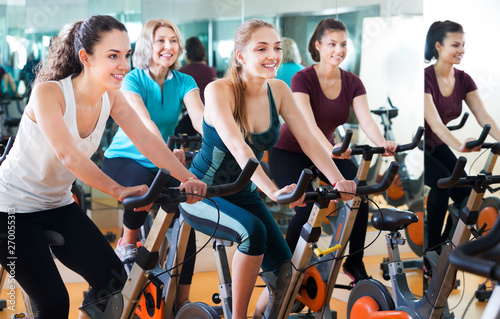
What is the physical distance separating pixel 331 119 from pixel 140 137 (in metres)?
1.52

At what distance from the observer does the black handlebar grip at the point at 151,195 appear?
198cm

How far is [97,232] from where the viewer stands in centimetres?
236

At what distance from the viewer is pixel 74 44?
7.80ft

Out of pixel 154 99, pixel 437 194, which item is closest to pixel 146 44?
pixel 154 99

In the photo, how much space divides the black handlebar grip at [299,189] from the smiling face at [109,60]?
0.74 metres

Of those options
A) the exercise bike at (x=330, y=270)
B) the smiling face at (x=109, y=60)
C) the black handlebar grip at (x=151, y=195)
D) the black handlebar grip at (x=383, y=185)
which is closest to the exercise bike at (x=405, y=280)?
the exercise bike at (x=330, y=270)

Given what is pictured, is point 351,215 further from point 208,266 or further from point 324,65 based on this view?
point 208,266

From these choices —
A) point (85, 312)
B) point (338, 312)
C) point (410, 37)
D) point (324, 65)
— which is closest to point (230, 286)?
point (85, 312)

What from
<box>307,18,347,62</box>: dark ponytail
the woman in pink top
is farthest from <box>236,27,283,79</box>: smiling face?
<box>307,18,347,62</box>: dark ponytail

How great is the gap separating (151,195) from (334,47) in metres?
2.12

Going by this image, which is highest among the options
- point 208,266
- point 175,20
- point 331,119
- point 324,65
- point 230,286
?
point 175,20

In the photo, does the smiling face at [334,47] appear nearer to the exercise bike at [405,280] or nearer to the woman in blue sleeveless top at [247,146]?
the woman in blue sleeveless top at [247,146]

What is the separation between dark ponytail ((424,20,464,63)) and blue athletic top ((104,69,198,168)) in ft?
4.54

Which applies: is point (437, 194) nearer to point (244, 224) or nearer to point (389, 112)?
point (389, 112)
